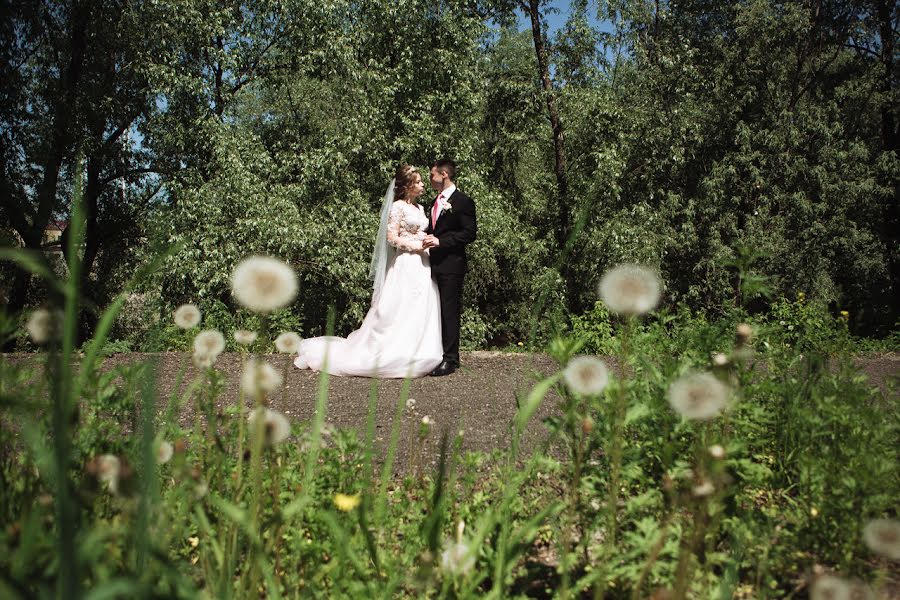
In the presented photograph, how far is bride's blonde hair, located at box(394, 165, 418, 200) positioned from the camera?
6883 millimetres

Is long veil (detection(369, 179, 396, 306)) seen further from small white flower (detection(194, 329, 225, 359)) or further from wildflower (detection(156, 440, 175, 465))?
wildflower (detection(156, 440, 175, 465))

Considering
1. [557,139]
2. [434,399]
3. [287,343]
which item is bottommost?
[434,399]

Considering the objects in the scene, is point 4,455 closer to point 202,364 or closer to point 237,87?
point 202,364

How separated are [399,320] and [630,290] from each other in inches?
206

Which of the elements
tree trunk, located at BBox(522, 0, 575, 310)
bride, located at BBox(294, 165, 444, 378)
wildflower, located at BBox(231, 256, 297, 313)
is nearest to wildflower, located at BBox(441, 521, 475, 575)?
wildflower, located at BBox(231, 256, 297, 313)

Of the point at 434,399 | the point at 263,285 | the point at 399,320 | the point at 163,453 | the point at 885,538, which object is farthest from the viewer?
the point at 399,320

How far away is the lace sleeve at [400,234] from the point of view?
6.67 metres

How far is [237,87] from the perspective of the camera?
12828 mm

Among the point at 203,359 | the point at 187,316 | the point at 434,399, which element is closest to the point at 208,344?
the point at 203,359

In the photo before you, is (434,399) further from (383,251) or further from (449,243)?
(383,251)

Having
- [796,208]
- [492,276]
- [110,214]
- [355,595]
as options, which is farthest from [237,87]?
[355,595]

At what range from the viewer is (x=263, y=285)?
1387 millimetres

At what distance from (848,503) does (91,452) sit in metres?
2.10

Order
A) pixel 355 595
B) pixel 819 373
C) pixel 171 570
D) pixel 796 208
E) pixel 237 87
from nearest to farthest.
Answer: pixel 171 570, pixel 355 595, pixel 819 373, pixel 237 87, pixel 796 208
